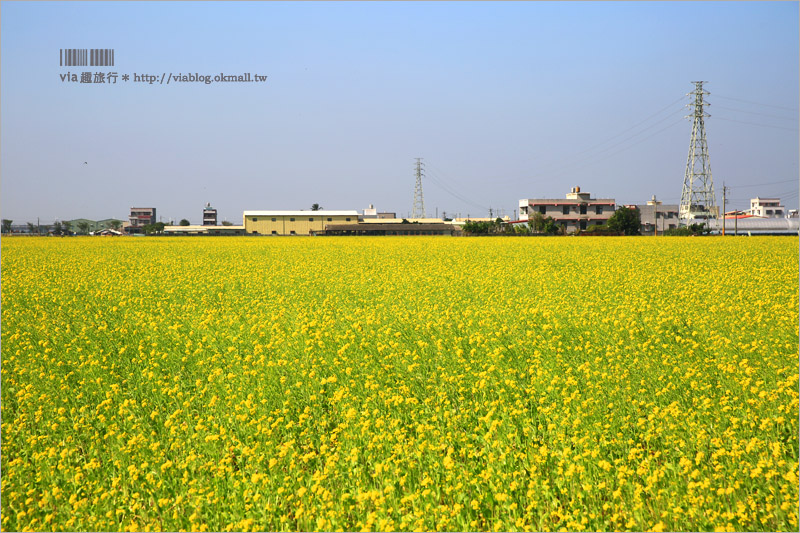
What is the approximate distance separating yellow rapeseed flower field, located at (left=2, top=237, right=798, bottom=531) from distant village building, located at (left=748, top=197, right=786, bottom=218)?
6789 inches

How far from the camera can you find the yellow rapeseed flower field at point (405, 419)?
14.2 ft

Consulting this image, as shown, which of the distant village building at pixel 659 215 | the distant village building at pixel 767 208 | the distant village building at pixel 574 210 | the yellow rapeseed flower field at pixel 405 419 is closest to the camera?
the yellow rapeseed flower field at pixel 405 419

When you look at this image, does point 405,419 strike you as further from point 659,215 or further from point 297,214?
point 659,215

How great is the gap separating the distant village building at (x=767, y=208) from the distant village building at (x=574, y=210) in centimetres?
7586

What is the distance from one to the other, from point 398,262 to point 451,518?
21179mm

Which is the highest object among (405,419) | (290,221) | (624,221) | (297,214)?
(297,214)

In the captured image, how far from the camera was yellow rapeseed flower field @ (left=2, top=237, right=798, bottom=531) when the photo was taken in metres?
4.33

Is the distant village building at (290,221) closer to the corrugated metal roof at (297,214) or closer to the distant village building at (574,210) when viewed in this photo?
the corrugated metal roof at (297,214)

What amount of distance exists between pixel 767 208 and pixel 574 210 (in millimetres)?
95325

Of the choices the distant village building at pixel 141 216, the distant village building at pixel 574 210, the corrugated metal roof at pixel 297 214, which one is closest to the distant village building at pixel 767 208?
the distant village building at pixel 574 210

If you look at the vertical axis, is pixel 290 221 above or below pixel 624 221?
above

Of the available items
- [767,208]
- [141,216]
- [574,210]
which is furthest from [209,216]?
[767,208]

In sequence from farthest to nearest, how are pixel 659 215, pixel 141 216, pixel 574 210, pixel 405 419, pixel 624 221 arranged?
pixel 141 216
pixel 659 215
pixel 574 210
pixel 624 221
pixel 405 419

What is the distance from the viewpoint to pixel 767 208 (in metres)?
167
